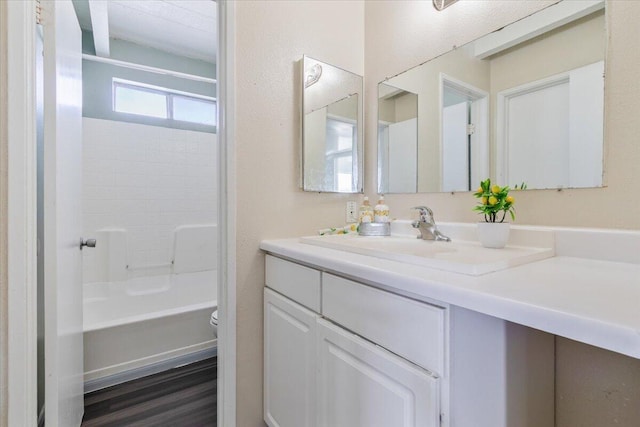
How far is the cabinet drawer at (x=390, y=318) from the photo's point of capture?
2.13ft

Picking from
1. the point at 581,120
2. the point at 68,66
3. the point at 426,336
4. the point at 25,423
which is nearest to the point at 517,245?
the point at 581,120

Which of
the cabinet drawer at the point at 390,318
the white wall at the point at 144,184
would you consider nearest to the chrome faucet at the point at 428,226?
the cabinet drawer at the point at 390,318

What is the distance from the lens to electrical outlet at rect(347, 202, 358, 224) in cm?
164

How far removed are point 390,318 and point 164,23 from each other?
2.60 meters

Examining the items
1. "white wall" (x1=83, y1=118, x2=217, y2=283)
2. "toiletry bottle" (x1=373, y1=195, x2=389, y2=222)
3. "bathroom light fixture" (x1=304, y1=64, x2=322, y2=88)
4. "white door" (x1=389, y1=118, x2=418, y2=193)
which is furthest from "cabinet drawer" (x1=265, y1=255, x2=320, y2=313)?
"white wall" (x1=83, y1=118, x2=217, y2=283)

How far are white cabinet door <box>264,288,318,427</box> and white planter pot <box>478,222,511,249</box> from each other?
2.10 feet

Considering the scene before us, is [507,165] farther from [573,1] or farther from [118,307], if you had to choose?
[118,307]

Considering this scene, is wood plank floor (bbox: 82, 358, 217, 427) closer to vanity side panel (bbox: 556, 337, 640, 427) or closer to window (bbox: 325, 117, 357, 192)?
window (bbox: 325, 117, 357, 192)

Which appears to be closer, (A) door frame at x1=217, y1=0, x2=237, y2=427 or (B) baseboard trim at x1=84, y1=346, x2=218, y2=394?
(A) door frame at x1=217, y1=0, x2=237, y2=427

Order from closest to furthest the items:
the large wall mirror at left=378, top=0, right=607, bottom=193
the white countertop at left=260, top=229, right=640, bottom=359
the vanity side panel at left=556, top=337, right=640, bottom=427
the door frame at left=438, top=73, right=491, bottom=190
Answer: the white countertop at left=260, top=229, right=640, bottom=359 < the vanity side panel at left=556, top=337, right=640, bottom=427 < the large wall mirror at left=378, top=0, right=607, bottom=193 < the door frame at left=438, top=73, right=491, bottom=190

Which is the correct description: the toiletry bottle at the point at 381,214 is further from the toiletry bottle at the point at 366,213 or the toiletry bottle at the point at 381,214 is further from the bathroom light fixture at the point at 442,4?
the bathroom light fixture at the point at 442,4

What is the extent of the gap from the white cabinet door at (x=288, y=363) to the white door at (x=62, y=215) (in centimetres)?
73

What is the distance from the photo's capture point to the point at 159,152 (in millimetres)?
2555

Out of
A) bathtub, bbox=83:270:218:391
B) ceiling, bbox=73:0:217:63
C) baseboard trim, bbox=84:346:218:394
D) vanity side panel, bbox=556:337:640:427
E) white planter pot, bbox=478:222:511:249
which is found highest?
ceiling, bbox=73:0:217:63
